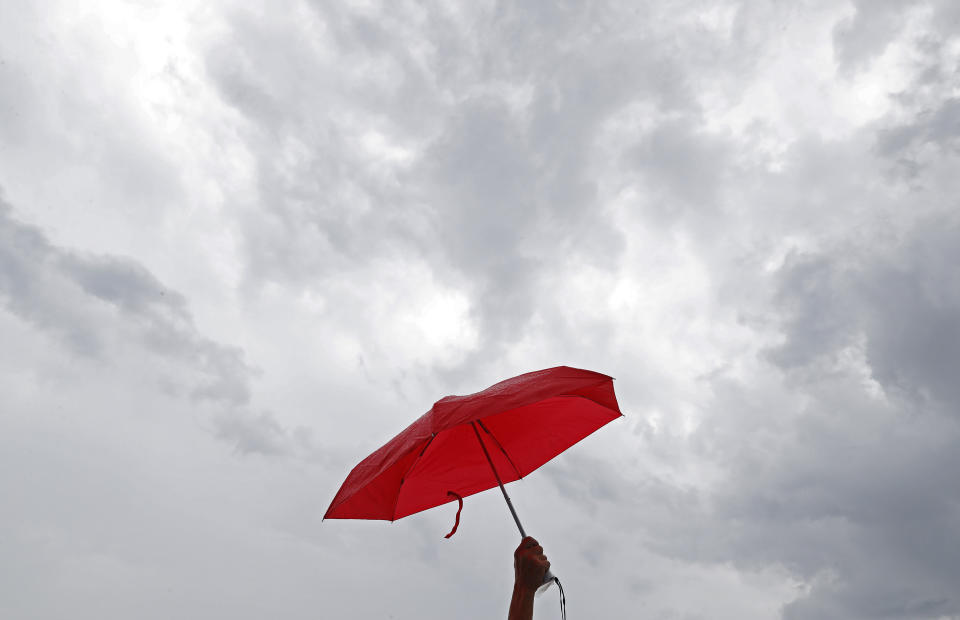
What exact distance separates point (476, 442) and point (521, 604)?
13.3 ft

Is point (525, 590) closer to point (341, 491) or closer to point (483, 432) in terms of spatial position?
point (341, 491)

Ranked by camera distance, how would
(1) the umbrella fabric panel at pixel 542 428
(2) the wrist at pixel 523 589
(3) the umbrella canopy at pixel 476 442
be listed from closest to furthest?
1. (2) the wrist at pixel 523 589
2. (3) the umbrella canopy at pixel 476 442
3. (1) the umbrella fabric panel at pixel 542 428

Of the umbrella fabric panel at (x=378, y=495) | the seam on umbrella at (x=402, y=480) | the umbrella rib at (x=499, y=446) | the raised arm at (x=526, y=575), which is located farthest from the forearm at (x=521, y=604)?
the umbrella rib at (x=499, y=446)

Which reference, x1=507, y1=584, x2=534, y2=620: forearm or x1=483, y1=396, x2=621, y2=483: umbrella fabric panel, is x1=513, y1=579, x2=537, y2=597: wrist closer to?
x1=507, y1=584, x2=534, y2=620: forearm

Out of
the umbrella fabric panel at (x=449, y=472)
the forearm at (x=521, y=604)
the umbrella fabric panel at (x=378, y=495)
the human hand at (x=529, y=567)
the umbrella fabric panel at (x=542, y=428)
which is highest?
the umbrella fabric panel at (x=542, y=428)

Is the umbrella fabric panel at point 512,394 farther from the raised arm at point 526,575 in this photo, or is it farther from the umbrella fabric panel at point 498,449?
the raised arm at point 526,575

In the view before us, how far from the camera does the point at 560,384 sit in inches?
226

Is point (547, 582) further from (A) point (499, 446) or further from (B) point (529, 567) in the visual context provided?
(A) point (499, 446)

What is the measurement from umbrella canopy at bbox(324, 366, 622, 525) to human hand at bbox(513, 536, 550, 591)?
1.76 metres

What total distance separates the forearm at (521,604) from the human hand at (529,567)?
0.08 ft

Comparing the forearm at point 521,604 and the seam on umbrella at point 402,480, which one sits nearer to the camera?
the forearm at point 521,604

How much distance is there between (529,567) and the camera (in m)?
3.49

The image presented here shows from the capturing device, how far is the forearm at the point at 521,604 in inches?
130

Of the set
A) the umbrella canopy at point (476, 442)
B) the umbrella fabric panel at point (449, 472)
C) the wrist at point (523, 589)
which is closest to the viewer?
the wrist at point (523, 589)
